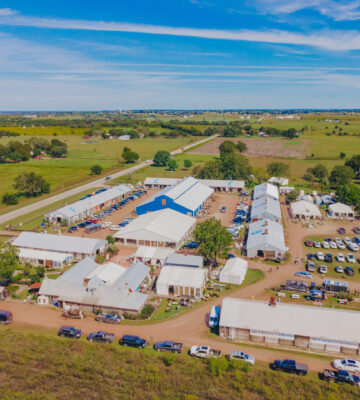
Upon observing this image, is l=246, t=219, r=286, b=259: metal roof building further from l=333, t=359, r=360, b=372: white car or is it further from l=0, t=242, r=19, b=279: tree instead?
l=0, t=242, r=19, b=279: tree

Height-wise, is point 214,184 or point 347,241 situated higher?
point 214,184

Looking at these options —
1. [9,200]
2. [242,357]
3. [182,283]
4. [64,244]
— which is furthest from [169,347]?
[9,200]

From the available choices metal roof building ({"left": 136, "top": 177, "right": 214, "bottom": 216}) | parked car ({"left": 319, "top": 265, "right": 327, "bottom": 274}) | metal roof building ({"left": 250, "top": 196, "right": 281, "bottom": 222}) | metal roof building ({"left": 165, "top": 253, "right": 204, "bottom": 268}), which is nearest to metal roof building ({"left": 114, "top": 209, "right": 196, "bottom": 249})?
metal roof building ({"left": 165, "top": 253, "right": 204, "bottom": 268})

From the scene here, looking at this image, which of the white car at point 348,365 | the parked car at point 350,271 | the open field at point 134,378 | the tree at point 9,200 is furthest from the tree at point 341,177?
the tree at point 9,200

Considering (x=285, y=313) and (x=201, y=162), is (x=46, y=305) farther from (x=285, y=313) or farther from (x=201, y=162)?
(x=201, y=162)

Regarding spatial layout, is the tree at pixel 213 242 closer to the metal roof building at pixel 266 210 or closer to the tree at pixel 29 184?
the metal roof building at pixel 266 210

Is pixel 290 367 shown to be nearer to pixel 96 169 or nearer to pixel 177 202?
pixel 177 202

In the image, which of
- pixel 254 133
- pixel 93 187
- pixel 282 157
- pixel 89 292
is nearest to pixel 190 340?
pixel 89 292
